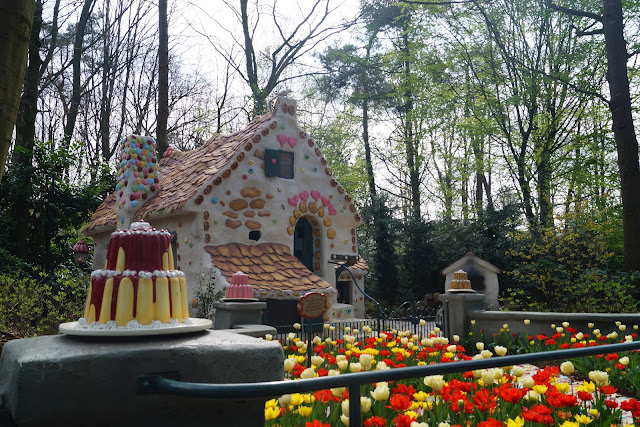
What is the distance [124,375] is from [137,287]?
1.97ft

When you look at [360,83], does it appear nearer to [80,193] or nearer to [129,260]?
[80,193]

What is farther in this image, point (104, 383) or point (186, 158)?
point (186, 158)

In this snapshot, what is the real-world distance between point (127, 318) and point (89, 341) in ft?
0.65

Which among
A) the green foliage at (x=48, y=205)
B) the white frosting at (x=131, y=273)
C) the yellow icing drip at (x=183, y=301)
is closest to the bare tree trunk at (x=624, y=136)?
the yellow icing drip at (x=183, y=301)

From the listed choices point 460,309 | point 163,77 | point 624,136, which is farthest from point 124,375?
point 163,77

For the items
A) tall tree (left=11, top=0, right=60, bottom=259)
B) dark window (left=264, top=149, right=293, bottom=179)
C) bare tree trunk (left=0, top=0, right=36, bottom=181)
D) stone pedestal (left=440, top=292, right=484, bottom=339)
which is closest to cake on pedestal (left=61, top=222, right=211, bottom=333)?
bare tree trunk (left=0, top=0, right=36, bottom=181)

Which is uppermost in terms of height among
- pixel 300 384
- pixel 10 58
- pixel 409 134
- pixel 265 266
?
pixel 409 134

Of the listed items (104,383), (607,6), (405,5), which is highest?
(405,5)

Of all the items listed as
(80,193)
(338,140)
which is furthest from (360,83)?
(80,193)

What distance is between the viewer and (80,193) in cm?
1573

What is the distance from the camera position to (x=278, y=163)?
1166 cm

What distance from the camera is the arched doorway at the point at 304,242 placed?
12742 millimetres

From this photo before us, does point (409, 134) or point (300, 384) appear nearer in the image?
point (300, 384)

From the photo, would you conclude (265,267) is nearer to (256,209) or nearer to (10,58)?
(256,209)
